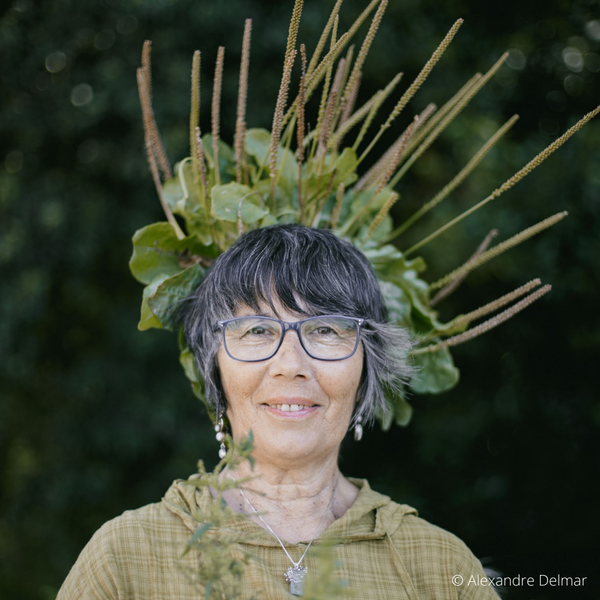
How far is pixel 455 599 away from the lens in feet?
4.56

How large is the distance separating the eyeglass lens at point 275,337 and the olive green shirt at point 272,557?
356 mm

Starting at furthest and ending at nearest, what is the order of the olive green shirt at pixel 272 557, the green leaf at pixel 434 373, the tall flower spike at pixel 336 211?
the green leaf at pixel 434 373, the tall flower spike at pixel 336 211, the olive green shirt at pixel 272 557

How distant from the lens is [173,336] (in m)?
2.73

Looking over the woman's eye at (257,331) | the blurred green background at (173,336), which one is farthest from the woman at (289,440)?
the blurred green background at (173,336)

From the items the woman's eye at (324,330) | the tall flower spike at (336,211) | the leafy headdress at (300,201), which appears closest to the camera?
the woman's eye at (324,330)

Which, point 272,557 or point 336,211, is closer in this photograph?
point 272,557

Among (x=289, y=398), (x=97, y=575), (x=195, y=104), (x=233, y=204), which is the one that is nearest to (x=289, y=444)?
(x=289, y=398)

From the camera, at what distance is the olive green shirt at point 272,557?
127cm

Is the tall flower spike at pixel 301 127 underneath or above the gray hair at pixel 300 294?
above

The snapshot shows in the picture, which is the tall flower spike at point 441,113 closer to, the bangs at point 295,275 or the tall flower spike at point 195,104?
the bangs at point 295,275

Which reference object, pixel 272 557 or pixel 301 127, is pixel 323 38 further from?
pixel 272 557

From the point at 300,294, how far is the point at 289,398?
0.78 feet

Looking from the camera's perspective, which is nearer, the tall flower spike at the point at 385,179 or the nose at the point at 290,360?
the nose at the point at 290,360

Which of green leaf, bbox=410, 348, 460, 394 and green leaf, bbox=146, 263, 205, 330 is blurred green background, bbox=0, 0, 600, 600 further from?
green leaf, bbox=146, 263, 205, 330
